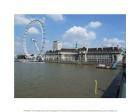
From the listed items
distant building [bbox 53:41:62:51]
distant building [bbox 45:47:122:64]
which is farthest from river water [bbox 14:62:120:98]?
distant building [bbox 53:41:62:51]

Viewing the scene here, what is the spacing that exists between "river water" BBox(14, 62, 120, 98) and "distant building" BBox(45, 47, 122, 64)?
0.31ft

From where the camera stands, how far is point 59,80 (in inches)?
151

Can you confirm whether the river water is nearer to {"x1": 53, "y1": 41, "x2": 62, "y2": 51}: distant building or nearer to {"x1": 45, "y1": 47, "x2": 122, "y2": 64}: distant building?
{"x1": 45, "y1": 47, "x2": 122, "y2": 64}: distant building

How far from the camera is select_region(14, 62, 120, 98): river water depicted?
371 centimetres

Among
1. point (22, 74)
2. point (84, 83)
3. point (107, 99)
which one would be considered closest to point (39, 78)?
point (22, 74)

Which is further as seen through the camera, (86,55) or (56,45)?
(86,55)

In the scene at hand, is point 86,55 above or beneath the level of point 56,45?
beneath

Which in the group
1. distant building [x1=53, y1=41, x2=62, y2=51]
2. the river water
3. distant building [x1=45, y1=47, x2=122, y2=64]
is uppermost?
distant building [x1=53, y1=41, x2=62, y2=51]

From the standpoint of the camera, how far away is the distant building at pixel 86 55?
151 inches

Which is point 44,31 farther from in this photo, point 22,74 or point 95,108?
point 95,108

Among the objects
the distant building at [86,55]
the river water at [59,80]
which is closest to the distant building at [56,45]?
the distant building at [86,55]

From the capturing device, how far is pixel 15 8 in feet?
11.7

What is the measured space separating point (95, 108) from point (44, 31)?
1172 millimetres

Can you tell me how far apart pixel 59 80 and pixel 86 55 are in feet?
1.63
